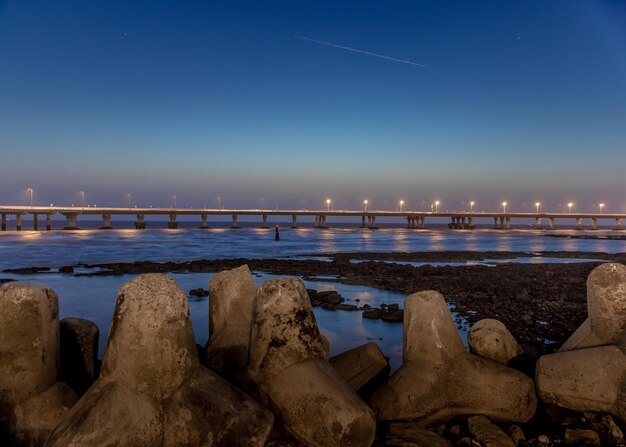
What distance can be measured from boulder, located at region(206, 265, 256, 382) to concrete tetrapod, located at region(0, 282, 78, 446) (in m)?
1.84

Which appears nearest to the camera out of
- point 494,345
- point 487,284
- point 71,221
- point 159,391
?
point 159,391

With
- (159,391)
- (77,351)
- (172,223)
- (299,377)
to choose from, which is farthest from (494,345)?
(172,223)

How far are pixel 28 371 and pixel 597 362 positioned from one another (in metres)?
6.57

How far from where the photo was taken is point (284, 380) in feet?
16.7

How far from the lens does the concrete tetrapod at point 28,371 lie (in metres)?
4.88

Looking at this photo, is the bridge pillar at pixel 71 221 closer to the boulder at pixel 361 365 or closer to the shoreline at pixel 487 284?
the shoreline at pixel 487 284

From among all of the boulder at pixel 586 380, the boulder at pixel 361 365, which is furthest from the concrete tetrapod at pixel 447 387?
the boulder at pixel 361 365

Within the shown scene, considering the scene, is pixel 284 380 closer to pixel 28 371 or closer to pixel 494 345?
pixel 28 371

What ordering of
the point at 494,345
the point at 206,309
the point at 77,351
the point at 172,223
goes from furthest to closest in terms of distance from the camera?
the point at 172,223 < the point at 206,309 < the point at 494,345 < the point at 77,351

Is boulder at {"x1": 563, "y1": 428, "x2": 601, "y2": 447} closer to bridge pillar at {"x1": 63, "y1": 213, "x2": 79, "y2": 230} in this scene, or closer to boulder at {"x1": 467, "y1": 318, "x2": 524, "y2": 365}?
boulder at {"x1": 467, "y1": 318, "x2": 524, "y2": 365}

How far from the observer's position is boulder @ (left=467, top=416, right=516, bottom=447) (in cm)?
490

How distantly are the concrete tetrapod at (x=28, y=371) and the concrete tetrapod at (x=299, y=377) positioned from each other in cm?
222

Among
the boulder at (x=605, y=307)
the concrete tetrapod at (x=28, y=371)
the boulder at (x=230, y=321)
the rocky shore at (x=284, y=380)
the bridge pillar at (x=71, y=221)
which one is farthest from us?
the bridge pillar at (x=71, y=221)

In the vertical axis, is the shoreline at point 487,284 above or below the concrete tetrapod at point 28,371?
below
